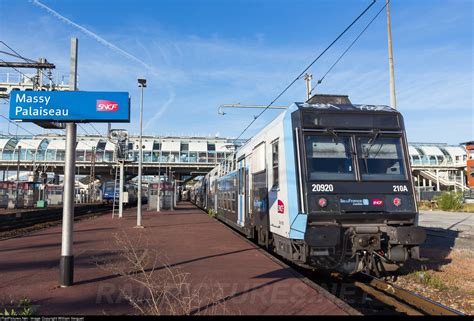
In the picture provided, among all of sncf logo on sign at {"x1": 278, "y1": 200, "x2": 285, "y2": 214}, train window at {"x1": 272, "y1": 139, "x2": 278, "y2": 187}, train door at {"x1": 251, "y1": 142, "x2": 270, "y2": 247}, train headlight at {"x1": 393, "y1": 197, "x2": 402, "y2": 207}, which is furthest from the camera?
train door at {"x1": 251, "y1": 142, "x2": 270, "y2": 247}

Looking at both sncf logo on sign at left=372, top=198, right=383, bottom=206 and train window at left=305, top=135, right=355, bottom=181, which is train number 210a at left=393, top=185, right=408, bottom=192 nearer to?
sncf logo on sign at left=372, top=198, right=383, bottom=206

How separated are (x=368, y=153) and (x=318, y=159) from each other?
107 centimetres

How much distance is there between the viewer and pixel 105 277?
806cm

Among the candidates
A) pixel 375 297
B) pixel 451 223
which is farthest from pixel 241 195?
pixel 451 223

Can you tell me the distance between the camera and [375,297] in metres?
7.64

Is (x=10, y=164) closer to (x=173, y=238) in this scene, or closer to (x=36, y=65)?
(x=36, y=65)

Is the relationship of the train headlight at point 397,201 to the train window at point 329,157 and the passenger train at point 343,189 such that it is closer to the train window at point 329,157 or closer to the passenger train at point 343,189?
the passenger train at point 343,189

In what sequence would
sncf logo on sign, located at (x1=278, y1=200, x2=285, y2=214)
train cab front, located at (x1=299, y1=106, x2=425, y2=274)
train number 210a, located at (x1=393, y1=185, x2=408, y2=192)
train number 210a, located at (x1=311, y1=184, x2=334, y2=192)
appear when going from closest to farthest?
train cab front, located at (x1=299, y1=106, x2=425, y2=274) → train number 210a, located at (x1=311, y1=184, x2=334, y2=192) → train number 210a, located at (x1=393, y1=185, x2=408, y2=192) → sncf logo on sign, located at (x1=278, y1=200, x2=285, y2=214)

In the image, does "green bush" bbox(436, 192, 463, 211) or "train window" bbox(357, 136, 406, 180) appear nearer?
"train window" bbox(357, 136, 406, 180)

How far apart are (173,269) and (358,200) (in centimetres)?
399

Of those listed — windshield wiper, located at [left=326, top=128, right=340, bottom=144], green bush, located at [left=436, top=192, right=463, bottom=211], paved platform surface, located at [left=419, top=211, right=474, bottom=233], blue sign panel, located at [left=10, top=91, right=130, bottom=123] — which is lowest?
paved platform surface, located at [left=419, top=211, right=474, bottom=233]

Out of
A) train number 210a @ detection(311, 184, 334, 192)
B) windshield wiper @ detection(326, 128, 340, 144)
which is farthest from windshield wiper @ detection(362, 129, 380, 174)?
train number 210a @ detection(311, 184, 334, 192)

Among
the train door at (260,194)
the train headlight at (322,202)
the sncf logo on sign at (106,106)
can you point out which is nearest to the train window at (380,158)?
the train headlight at (322,202)

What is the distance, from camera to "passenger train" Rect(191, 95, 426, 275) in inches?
311
